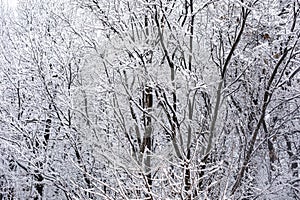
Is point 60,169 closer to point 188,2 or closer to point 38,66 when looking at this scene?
point 38,66

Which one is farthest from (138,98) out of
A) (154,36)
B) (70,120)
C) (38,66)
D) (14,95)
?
(14,95)

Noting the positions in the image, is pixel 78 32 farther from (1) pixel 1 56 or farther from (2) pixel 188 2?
(1) pixel 1 56

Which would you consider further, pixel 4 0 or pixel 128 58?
pixel 4 0

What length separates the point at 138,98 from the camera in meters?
6.82

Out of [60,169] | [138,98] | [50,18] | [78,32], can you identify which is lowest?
[60,169]

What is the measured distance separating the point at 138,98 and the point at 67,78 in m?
2.63

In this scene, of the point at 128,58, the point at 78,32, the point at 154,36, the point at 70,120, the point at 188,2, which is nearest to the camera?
the point at 188,2

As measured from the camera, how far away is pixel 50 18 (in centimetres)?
1038

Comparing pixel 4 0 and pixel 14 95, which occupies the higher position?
pixel 4 0

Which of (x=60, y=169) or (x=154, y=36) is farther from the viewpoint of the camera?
(x=60, y=169)

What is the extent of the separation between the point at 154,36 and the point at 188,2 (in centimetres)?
75

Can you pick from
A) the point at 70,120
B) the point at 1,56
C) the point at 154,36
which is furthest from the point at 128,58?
the point at 1,56

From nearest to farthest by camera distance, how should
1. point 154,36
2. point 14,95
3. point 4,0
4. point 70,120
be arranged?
point 154,36
point 70,120
point 14,95
point 4,0

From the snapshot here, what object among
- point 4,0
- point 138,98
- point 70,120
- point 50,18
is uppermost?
point 4,0
